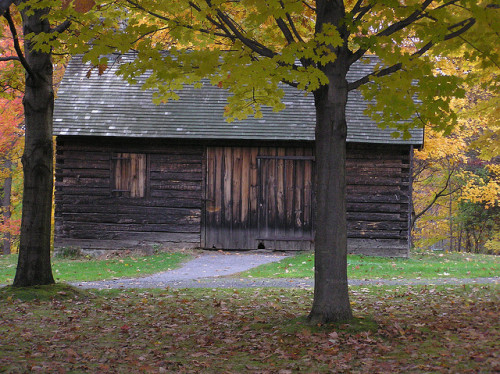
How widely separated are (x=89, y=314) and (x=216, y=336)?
7.91ft

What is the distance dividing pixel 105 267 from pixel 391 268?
307 inches

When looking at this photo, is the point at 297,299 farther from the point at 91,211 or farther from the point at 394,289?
the point at 91,211

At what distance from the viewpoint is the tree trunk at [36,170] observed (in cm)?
948

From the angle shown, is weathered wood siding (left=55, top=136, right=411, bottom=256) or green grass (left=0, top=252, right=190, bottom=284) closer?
green grass (left=0, top=252, right=190, bottom=284)

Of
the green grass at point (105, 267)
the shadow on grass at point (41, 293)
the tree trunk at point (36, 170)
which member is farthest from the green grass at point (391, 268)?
the tree trunk at point (36, 170)

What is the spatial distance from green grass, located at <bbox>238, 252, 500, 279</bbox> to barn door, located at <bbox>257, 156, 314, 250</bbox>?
0.88m

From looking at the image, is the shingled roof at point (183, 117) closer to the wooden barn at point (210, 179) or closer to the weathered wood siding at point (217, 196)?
the wooden barn at point (210, 179)

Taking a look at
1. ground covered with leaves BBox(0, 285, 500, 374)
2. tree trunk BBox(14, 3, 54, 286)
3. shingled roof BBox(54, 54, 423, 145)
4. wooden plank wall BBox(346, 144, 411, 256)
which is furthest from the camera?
wooden plank wall BBox(346, 144, 411, 256)

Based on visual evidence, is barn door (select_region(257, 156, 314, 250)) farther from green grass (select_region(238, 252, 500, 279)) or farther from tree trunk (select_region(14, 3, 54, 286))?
tree trunk (select_region(14, 3, 54, 286))

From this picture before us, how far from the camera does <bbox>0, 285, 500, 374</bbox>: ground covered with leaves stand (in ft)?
19.3

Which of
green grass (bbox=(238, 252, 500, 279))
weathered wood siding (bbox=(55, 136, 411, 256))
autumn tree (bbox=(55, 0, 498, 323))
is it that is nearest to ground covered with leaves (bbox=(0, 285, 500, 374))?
autumn tree (bbox=(55, 0, 498, 323))

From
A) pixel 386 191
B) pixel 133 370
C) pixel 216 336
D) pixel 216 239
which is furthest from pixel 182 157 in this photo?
pixel 133 370

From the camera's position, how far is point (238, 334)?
7.27 m

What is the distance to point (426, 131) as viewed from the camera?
19672mm
